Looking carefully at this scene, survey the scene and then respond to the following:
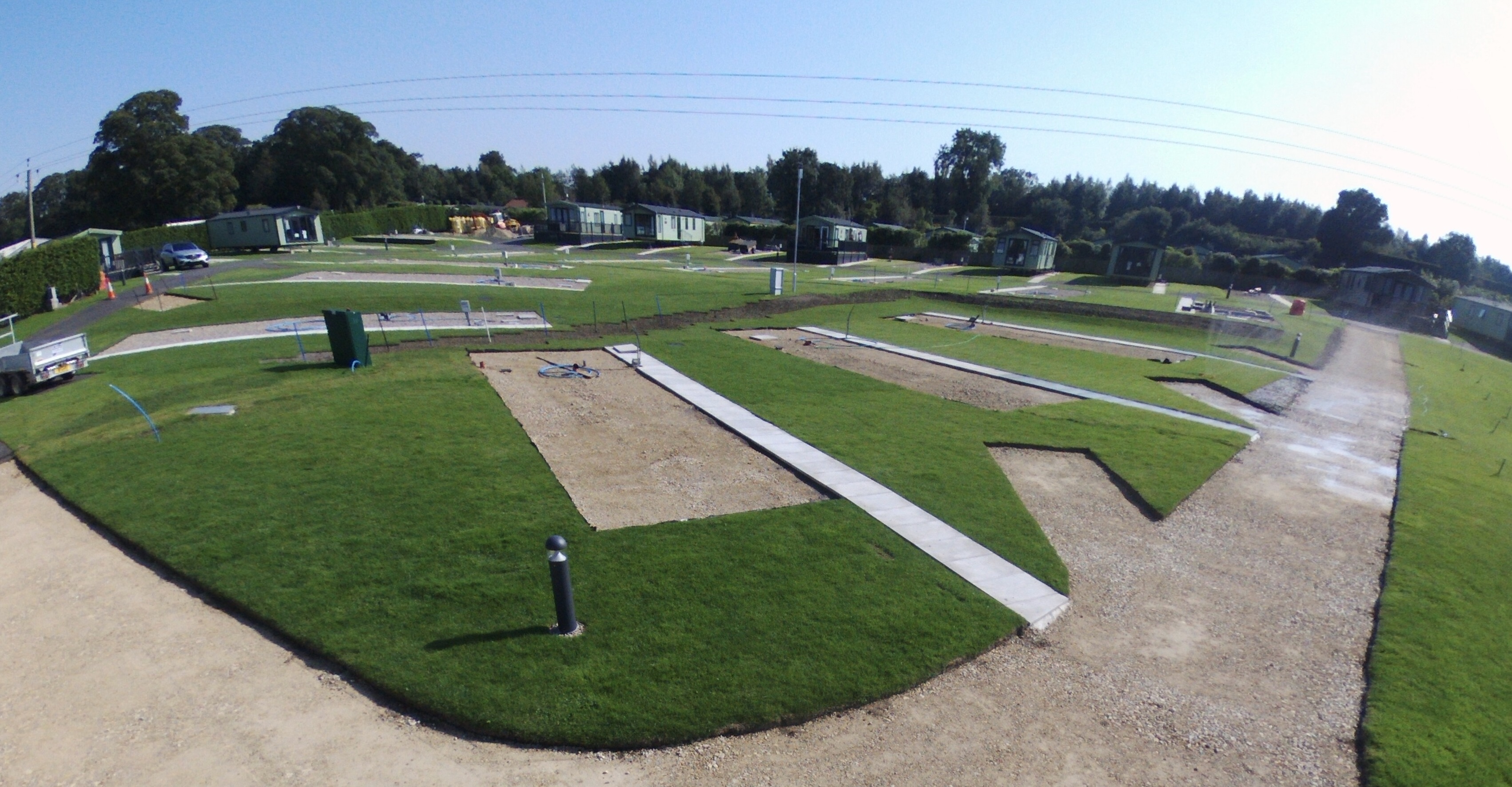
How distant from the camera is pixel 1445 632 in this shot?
341 inches

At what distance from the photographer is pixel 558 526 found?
10234 mm

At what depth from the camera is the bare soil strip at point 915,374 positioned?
1959cm

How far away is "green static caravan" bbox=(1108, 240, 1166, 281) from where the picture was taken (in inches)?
2338

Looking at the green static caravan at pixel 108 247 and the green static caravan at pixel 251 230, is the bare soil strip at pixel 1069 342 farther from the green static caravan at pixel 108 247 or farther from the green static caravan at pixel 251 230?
the green static caravan at pixel 251 230

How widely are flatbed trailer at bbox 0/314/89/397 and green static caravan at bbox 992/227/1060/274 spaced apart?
208 ft

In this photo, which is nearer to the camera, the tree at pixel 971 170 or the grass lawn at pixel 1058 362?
the grass lawn at pixel 1058 362

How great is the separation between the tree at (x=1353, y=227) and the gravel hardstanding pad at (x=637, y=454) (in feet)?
364

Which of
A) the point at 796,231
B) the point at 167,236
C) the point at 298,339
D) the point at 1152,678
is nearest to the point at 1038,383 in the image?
the point at 1152,678

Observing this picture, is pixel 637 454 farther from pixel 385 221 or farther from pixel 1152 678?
pixel 385 221

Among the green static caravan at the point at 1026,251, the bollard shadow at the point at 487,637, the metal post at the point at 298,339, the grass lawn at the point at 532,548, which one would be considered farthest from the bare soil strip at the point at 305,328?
the green static caravan at the point at 1026,251

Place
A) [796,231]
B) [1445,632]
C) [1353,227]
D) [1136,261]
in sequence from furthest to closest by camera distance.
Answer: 1. [1353,227]
2. [1136,261]
3. [796,231]
4. [1445,632]

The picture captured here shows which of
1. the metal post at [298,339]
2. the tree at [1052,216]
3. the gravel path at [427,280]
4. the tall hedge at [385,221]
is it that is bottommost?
Answer: the metal post at [298,339]

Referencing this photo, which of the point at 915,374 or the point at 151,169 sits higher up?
the point at 151,169

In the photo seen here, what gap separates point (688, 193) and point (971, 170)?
50.5 meters
